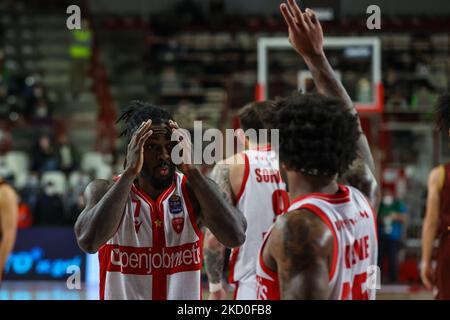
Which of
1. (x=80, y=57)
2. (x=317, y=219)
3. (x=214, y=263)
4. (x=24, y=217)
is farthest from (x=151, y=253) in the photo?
(x=80, y=57)

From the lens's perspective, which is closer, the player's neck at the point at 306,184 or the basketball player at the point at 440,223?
the player's neck at the point at 306,184

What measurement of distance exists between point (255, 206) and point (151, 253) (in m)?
1.90

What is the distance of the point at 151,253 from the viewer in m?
4.02

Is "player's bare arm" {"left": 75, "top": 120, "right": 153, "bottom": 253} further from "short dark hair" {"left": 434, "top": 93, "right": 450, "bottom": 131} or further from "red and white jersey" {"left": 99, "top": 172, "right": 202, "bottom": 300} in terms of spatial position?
"short dark hair" {"left": 434, "top": 93, "right": 450, "bottom": 131}

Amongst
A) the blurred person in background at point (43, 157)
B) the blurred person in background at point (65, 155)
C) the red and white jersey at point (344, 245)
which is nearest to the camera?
the red and white jersey at point (344, 245)

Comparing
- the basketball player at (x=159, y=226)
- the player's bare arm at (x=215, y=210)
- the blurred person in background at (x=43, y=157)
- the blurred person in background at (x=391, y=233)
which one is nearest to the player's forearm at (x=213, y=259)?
the basketball player at (x=159, y=226)

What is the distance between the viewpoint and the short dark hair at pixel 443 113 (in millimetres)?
5293

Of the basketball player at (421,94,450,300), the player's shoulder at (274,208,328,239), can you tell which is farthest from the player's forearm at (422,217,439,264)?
the player's shoulder at (274,208,328,239)

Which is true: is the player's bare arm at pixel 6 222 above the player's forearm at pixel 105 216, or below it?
below

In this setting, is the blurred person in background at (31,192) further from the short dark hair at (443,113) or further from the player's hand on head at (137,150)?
the player's hand on head at (137,150)

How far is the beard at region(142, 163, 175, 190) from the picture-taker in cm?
407

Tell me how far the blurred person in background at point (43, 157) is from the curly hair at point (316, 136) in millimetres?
12672

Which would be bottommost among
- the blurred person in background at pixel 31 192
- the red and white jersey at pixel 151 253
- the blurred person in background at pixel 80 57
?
the blurred person in background at pixel 31 192

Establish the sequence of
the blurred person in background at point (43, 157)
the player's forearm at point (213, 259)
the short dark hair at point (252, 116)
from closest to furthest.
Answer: the short dark hair at point (252, 116) < the player's forearm at point (213, 259) < the blurred person in background at point (43, 157)
